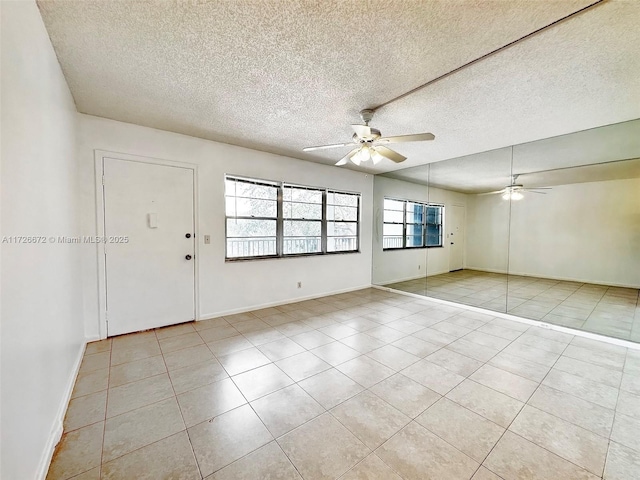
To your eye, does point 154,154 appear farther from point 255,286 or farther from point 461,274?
point 461,274

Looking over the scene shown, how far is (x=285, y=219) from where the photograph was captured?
14.8 ft

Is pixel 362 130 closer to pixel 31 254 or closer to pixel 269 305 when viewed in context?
pixel 31 254

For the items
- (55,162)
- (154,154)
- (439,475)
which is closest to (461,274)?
(439,475)

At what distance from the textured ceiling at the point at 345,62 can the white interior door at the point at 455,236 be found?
7.39ft

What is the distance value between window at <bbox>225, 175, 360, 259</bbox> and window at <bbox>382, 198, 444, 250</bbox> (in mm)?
845

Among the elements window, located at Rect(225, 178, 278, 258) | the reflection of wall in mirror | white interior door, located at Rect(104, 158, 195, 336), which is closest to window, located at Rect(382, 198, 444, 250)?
the reflection of wall in mirror

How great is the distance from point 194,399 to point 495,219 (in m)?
5.20

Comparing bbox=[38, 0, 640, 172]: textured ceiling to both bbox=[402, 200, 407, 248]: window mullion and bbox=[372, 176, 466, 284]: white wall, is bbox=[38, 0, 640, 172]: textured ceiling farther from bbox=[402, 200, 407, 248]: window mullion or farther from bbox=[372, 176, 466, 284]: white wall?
bbox=[402, 200, 407, 248]: window mullion

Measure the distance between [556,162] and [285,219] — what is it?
14.0 ft

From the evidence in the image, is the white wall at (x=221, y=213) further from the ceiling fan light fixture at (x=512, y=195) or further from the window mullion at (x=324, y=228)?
the ceiling fan light fixture at (x=512, y=195)

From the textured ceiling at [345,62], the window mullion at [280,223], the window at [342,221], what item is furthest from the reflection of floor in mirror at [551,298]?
the window mullion at [280,223]

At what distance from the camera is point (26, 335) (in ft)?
4.10

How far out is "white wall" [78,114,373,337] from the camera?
2979mm

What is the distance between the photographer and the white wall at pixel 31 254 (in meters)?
1.08
